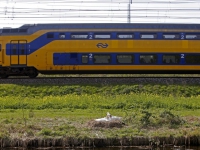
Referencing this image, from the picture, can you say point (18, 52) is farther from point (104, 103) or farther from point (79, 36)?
point (104, 103)

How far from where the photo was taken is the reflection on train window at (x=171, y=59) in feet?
115

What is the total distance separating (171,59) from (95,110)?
496 inches

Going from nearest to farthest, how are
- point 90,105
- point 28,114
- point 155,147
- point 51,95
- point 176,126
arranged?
point 155,147, point 176,126, point 28,114, point 90,105, point 51,95

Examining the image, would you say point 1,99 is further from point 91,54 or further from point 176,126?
point 176,126

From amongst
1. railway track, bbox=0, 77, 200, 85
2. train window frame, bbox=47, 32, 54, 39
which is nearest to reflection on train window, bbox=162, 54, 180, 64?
railway track, bbox=0, 77, 200, 85

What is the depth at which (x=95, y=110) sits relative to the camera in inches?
965

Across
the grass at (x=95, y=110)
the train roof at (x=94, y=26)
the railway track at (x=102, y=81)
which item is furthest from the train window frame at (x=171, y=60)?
the grass at (x=95, y=110)

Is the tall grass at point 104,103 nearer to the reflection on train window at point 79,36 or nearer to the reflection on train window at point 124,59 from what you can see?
the reflection on train window at point 124,59

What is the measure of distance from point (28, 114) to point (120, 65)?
45.2 feet

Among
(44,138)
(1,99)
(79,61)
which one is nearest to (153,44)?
(79,61)

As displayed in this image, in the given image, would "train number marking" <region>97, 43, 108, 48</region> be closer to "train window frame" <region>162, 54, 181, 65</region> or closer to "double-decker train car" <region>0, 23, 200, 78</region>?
"double-decker train car" <region>0, 23, 200, 78</region>

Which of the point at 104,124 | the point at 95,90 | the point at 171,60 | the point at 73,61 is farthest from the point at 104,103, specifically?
the point at 171,60

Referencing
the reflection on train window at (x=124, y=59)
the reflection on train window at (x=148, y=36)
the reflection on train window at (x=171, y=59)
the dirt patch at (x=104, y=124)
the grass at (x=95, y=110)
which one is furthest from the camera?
the reflection on train window at (x=148, y=36)

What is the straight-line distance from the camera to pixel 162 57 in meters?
35.2
